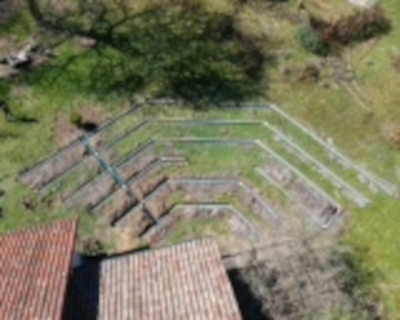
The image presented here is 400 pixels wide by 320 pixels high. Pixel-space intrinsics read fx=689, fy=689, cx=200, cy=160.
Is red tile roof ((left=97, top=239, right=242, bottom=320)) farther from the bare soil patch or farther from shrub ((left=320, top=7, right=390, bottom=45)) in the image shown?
shrub ((left=320, top=7, right=390, bottom=45))

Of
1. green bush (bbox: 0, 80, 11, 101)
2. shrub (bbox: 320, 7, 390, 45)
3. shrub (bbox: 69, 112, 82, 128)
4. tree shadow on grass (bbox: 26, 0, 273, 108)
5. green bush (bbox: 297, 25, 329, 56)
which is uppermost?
shrub (bbox: 320, 7, 390, 45)

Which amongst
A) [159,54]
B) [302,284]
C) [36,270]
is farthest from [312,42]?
[36,270]

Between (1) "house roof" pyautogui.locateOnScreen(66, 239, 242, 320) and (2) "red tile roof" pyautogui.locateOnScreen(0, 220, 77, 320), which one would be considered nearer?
(2) "red tile roof" pyautogui.locateOnScreen(0, 220, 77, 320)

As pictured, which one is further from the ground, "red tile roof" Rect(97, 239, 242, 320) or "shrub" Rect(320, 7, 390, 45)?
"shrub" Rect(320, 7, 390, 45)

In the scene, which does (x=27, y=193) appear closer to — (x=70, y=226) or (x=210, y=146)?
(x=70, y=226)

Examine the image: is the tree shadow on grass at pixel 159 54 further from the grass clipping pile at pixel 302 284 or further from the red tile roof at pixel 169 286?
the red tile roof at pixel 169 286

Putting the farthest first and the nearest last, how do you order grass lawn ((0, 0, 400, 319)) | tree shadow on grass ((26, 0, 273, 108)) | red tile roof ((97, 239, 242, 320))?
tree shadow on grass ((26, 0, 273, 108)) → grass lawn ((0, 0, 400, 319)) → red tile roof ((97, 239, 242, 320))

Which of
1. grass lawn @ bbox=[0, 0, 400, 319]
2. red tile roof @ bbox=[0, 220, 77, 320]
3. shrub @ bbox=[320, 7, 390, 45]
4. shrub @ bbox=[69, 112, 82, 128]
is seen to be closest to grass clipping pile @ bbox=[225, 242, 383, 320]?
grass lawn @ bbox=[0, 0, 400, 319]

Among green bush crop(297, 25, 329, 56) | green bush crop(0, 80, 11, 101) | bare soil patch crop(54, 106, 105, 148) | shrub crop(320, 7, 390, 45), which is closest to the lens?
bare soil patch crop(54, 106, 105, 148)
